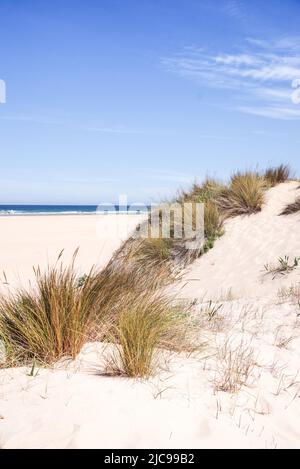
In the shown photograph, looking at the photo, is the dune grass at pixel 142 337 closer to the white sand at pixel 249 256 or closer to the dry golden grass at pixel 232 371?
the dry golden grass at pixel 232 371

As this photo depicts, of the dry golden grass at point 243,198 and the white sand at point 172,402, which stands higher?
the dry golden grass at point 243,198

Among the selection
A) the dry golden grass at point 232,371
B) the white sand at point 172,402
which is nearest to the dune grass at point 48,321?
the white sand at point 172,402

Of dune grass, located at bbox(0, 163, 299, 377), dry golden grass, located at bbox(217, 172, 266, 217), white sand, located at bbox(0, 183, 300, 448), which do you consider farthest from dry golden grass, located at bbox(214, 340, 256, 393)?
dry golden grass, located at bbox(217, 172, 266, 217)

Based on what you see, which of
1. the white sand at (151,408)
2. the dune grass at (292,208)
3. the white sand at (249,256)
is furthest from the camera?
the dune grass at (292,208)

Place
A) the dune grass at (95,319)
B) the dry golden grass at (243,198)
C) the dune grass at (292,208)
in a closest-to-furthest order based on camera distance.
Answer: the dune grass at (95,319) < the dune grass at (292,208) < the dry golden grass at (243,198)

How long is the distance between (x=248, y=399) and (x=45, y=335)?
5.08 feet

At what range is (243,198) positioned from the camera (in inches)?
424

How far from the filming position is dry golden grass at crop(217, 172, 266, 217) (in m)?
10.5

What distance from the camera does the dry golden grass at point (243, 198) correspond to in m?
10.5

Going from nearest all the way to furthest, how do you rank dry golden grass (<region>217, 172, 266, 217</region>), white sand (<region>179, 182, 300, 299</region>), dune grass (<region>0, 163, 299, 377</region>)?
dune grass (<region>0, 163, 299, 377</region>), white sand (<region>179, 182, 300, 299</region>), dry golden grass (<region>217, 172, 266, 217</region>)

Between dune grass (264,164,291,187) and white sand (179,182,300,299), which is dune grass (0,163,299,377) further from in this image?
dune grass (264,164,291,187)

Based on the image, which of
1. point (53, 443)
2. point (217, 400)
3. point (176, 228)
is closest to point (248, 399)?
point (217, 400)

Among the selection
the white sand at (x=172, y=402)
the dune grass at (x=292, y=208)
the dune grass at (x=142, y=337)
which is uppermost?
the dune grass at (x=292, y=208)

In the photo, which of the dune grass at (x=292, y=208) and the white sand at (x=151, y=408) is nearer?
the white sand at (x=151, y=408)
